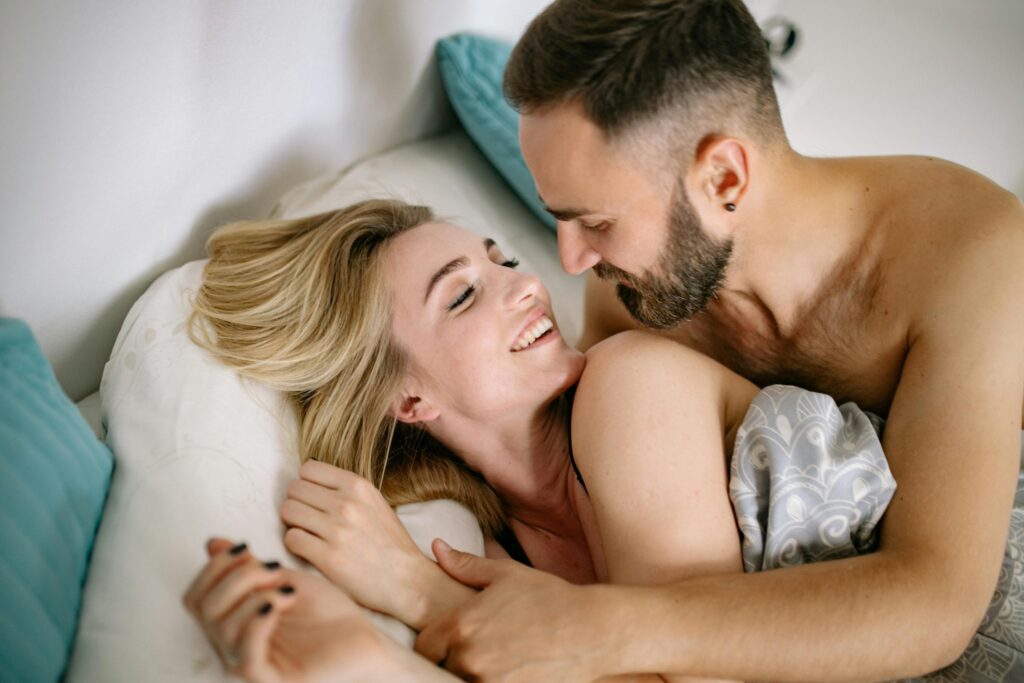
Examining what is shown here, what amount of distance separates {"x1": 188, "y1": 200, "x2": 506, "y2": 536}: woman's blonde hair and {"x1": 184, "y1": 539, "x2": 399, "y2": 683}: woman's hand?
43cm

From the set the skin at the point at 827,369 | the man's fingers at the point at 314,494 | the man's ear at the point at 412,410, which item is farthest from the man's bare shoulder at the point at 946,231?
the man's fingers at the point at 314,494

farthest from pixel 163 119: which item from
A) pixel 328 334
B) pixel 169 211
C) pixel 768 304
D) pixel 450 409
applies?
pixel 768 304

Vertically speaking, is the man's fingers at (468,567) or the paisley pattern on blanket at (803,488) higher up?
the paisley pattern on blanket at (803,488)

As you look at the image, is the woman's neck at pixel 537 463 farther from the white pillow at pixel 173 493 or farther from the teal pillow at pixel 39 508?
the teal pillow at pixel 39 508

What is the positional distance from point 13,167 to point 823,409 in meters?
1.21

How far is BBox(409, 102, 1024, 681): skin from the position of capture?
0.97 m

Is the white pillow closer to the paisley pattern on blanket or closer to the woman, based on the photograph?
the woman

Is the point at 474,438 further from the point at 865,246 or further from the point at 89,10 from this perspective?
the point at 89,10

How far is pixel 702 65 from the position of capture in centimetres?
114

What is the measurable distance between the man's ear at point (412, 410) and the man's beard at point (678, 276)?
40 centimetres

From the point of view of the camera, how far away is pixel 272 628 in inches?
30.9

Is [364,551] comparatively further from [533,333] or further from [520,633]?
[533,333]

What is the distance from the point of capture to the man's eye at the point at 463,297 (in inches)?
51.1

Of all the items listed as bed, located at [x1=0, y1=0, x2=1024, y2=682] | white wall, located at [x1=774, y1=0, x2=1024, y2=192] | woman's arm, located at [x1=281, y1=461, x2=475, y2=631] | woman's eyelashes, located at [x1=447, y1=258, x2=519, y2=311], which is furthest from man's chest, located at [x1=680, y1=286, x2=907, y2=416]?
white wall, located at [x1=774, y1=0, x2=1024, y2=192]
